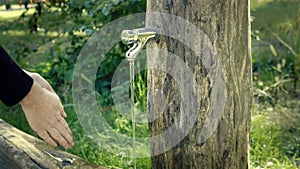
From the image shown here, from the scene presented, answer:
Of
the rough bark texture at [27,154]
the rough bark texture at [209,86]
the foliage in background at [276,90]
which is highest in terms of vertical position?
the rough bark texture at [209,86]

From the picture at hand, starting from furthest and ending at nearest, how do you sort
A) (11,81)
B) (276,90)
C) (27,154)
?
(276,90)
(27,154)
(11,81)

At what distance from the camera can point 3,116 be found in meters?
4.86

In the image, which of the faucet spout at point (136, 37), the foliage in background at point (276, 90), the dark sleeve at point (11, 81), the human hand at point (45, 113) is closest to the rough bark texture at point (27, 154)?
the human hand at point (45, 113)

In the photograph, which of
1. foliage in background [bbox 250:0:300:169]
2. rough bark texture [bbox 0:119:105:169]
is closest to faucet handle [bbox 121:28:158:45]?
rough bark texture [bbox 0:119:105:169]

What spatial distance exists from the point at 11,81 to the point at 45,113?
27 cm

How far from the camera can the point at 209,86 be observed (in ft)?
8.41

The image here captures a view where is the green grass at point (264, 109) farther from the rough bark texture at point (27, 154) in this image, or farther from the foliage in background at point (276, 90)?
the rough bark texture at point (27, 154)

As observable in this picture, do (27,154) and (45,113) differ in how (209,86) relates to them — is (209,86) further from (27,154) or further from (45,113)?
(27,154)

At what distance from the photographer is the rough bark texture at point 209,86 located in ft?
8.23

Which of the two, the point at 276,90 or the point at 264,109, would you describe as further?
the point at 276,90

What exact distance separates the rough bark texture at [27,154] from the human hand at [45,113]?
1.11 feet

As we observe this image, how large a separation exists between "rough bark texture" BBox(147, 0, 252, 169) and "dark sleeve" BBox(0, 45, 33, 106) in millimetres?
820

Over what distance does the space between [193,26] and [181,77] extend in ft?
0.69

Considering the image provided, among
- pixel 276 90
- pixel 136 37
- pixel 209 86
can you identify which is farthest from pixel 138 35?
pixel 276 90
